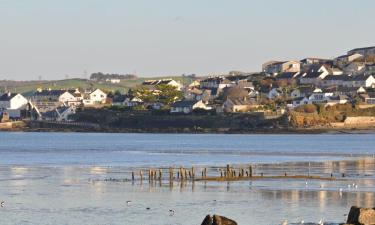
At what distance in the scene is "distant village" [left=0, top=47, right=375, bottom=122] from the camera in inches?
4998

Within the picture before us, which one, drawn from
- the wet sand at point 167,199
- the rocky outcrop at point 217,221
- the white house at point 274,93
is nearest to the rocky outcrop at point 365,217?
the wet sand at point 167,199

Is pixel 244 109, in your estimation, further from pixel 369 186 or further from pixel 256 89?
pixel 369 186

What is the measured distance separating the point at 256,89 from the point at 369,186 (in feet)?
337

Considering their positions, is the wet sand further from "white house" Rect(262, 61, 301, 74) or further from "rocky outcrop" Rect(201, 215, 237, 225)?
A: "white house" Rect(262, 61, 301, 74)

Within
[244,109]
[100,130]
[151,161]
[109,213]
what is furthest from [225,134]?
[109,213]

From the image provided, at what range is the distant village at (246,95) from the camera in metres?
127

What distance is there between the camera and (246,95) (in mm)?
135250

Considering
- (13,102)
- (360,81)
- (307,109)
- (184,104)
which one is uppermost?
(360,81)

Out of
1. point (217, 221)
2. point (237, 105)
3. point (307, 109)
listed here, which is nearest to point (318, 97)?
point (307, 109)

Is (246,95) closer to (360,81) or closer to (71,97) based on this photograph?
(360,81)

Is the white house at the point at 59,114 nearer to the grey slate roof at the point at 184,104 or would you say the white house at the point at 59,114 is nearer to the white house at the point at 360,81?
the grey slate roof at the point at 184,104

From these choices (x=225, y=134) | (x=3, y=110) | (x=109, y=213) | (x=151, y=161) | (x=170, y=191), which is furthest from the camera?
(x=3, y=110)

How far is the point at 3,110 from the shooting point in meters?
156

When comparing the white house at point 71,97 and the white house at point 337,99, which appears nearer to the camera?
the white house at point 337,99
